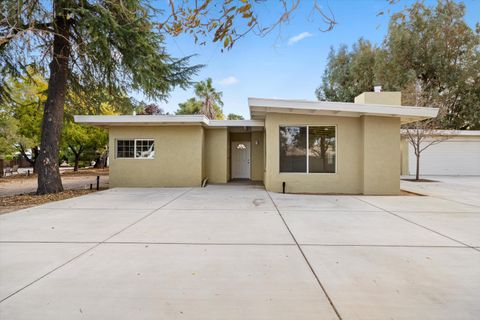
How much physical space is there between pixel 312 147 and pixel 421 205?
3746 millimetres

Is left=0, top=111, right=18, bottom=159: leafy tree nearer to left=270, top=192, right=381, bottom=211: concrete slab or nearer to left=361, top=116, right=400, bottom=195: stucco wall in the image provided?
left=270, top=192, right=381, bottom=211: concrete slab

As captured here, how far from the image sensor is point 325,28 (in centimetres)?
247

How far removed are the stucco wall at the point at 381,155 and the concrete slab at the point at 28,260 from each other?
8682 mm

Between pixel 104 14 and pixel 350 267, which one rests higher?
pixel 104 14

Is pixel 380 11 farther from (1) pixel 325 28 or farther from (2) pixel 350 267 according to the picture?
(2) pixel 350 267

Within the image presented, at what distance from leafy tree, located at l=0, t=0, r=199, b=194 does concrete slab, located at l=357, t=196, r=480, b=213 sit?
29.0ft

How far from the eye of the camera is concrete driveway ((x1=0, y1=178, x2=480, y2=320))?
2342mm

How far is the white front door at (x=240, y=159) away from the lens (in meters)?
15.2

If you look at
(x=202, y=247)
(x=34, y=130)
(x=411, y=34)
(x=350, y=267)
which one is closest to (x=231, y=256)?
(x=202, y=247)

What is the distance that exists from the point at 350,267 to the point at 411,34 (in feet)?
74.8

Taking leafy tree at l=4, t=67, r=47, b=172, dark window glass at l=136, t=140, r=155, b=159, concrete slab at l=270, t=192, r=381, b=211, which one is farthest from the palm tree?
concrete slab at l=270, t=192, r=381, b=211

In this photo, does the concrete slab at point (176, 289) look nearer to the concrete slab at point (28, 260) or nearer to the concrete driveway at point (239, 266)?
the concrete driveway at point (239, 266)

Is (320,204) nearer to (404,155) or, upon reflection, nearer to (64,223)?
(64,223)

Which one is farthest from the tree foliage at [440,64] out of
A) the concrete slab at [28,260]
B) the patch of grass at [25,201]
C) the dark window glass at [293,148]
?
the concrete slab at [28,260]
